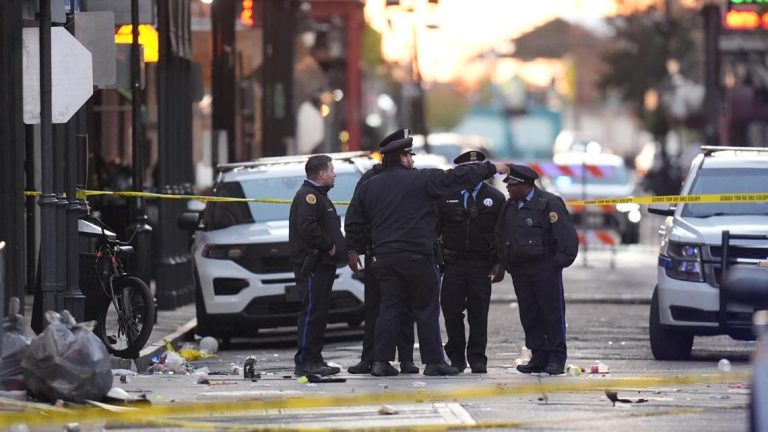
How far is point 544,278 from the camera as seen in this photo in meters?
14.7

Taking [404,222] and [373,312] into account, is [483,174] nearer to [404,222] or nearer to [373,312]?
[404,222]

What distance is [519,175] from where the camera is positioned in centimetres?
1471

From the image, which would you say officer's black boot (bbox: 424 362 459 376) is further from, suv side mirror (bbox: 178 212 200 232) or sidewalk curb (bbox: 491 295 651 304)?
sidewalk curb (bbox: 491 295 651 304)

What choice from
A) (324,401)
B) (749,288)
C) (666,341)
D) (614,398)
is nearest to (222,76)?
(666,341)

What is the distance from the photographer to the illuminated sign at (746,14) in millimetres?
31531

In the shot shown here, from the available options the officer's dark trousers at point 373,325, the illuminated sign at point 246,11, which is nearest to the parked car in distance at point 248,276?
the officer's dark trousers at point 373,325

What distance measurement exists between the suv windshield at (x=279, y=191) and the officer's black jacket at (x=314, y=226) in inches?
150

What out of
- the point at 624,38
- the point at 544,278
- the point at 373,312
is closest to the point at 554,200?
the point at 544,278

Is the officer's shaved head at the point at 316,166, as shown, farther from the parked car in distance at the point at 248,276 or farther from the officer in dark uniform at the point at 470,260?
the parked car in distance at the point at 248,276

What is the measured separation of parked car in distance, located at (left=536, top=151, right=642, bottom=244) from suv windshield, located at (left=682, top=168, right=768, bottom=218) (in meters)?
15.7

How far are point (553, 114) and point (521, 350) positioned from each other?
2351 inches

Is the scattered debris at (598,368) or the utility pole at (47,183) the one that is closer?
the utility pole at (47,183)

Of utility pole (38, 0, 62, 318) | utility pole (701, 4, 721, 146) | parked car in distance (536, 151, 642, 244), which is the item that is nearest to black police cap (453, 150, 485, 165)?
utility pole (38, 0, 62, 318)

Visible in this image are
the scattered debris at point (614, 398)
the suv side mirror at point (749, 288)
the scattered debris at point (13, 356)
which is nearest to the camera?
the suv side mirror at point (749, 288)
